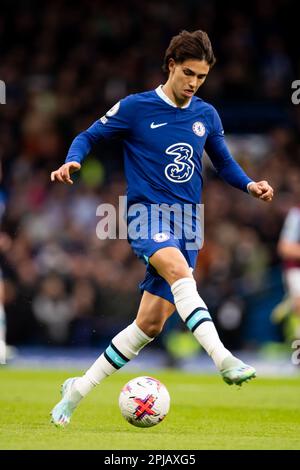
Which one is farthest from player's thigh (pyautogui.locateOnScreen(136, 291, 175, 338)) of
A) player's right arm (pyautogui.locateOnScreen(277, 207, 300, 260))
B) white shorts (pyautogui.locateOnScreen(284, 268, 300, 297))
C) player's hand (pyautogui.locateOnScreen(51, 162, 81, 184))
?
white shorts (pyautogui.locateOnScreen(284, 268, 300, 297))

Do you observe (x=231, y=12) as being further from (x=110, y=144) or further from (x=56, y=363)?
(x=56, y=363)

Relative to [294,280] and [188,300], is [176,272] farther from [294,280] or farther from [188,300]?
[294,280]

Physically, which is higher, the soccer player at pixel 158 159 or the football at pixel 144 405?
the soccer player at pixel 158 159

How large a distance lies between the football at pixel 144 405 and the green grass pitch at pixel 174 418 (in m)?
0.08

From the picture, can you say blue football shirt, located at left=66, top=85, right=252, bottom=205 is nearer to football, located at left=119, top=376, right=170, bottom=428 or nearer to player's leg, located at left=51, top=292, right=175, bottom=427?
A: player's leg, located at left=51, top=292, right=175, bottom=427

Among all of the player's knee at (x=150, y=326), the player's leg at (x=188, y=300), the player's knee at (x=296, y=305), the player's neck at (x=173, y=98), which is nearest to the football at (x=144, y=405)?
the player's knee at (x=150, y=326)

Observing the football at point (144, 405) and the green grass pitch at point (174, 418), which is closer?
the green grass pitch at point (174, 418)

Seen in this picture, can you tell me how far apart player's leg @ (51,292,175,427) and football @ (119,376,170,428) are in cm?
27

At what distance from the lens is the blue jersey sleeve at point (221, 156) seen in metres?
7.66

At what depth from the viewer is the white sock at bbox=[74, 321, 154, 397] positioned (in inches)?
288

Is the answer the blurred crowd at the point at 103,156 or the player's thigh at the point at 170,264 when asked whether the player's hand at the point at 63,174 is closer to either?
the player's thigh at the point at 170,264

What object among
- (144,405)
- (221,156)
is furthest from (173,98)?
(144,405)

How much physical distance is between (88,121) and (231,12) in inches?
136
